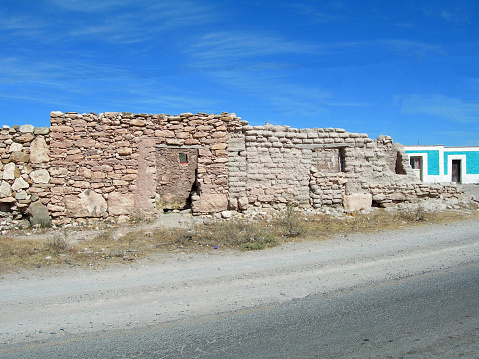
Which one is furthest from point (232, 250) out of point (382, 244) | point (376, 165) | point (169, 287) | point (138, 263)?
point (376, 165)

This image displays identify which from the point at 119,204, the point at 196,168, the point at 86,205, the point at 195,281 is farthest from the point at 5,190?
the point at 195,281

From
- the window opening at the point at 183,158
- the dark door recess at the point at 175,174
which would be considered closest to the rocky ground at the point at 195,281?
the dark door recess at the point at 175,174

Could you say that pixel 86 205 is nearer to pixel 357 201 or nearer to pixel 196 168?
pixel 196 168

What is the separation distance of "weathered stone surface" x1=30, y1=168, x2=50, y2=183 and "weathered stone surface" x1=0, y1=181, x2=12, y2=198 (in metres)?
0.65

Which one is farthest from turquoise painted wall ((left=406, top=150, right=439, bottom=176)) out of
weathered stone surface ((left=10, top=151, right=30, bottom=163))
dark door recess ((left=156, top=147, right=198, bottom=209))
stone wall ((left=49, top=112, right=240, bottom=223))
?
weathered stone surface ((left=10, top=151, right=30, bottom=163))

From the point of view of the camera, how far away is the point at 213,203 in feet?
37.8

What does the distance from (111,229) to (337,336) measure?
25.4ft

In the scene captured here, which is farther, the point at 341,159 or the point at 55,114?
the point at 341,159

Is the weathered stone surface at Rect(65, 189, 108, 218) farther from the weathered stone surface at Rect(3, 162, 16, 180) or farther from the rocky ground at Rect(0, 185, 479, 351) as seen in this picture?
the rocky ground at Rect(0, 185, 479, 351)

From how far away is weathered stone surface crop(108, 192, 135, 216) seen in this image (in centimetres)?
1101

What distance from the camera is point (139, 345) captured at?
362 centimetres

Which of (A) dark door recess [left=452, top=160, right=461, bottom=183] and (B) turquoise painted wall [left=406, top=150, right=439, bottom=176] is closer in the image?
(B) turquoise painted wall [left=406, top=150, right=439, bottom=176]

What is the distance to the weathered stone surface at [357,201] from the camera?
12.3 m

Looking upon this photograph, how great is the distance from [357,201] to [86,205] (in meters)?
8.10
